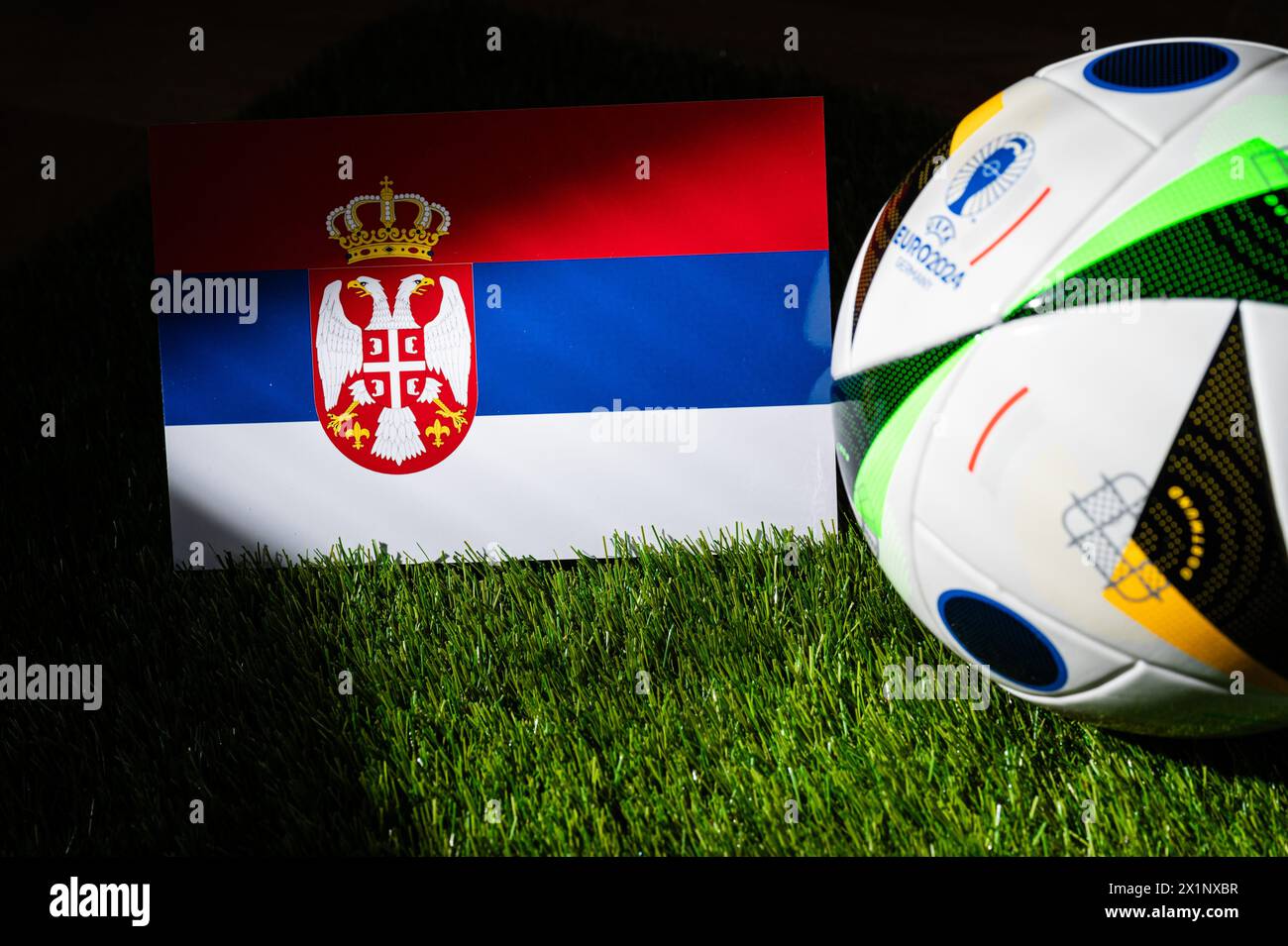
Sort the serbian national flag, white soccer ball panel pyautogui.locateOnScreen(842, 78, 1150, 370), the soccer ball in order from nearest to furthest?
the soccer ball
white soccer ball panel pyautogui.locateOnScreen(842, 78, 1150, 370)
the serbian national flag

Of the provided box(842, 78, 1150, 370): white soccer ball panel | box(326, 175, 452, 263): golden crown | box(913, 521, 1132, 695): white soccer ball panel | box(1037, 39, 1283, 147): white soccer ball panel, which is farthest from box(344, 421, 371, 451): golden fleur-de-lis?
box(1037, 39, 1283, 147): white soccer ball panel

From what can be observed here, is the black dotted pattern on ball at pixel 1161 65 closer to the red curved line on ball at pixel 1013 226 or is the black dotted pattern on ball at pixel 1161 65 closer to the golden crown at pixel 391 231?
the red curved line on ball at pixel 1013 226

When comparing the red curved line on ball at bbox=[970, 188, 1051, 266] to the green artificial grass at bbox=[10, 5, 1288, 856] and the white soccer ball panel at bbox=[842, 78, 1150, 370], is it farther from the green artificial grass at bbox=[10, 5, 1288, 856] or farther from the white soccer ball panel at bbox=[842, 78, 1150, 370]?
the green artificial grass at bbox=[10, 5, 1288, 856]

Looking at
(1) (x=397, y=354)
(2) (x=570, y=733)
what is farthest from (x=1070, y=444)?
(1) (x=397, y=354)

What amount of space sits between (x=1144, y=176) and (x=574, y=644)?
1.40 m

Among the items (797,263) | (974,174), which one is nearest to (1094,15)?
(797,263)

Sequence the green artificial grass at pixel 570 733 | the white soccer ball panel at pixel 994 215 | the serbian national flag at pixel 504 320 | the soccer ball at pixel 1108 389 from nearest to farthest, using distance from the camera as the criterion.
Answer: the soccer ball at pixel 1108 389 < the white soccer ball panel at pixel 994 215 < the green artificial grass at pixel 570 733 < the serbian national flag at pixel 504 320

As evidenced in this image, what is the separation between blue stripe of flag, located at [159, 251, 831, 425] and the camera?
8.97 feet

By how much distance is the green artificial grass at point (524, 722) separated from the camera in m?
2.14

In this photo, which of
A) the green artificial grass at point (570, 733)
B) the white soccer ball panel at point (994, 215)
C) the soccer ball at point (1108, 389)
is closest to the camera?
the soccer ball at point (1108, 389)

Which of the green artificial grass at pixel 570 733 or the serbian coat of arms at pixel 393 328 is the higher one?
the serbian coat of arms at pixel 393 328

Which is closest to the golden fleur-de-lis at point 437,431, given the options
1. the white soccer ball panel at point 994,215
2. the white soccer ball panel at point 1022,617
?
the white soccer ball panel at point 994,215

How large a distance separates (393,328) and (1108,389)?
62.0 inches

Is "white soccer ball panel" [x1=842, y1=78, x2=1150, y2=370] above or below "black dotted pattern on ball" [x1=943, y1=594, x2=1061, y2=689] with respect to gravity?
above
